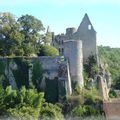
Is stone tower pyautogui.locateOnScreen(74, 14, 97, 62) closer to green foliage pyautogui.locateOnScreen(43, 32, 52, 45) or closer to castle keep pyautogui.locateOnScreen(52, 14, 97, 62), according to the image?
castle keep pyautogui.locateOnScreen(52, 14, 97, 62)

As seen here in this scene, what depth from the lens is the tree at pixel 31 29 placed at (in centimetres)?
3984

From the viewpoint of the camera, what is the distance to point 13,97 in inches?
1359

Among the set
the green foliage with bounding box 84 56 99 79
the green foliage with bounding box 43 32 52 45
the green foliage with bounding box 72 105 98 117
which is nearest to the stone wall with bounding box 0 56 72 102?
the green foliage with bounding box 72 105 98 117

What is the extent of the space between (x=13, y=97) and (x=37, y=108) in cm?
152

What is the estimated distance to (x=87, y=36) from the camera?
131 ft

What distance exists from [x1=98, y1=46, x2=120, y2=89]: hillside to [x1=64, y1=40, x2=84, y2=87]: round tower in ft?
46.4

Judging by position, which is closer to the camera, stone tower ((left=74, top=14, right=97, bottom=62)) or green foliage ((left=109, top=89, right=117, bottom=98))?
stone tower ((left=74, top=14, right=97, bottom=62))

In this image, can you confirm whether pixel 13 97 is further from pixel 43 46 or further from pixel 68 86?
pixel 43 46

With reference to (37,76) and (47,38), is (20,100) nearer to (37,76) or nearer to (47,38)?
(37,76)

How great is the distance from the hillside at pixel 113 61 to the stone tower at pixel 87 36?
1208 cm

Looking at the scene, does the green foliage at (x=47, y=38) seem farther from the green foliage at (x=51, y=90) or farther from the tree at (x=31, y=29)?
the green foliage at (x=51, y=90)

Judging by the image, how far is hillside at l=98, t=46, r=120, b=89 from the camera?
53594 millimetres

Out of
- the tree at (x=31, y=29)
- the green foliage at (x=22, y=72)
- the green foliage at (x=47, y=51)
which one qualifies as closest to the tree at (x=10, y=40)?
the tree at (x=31, y=29)

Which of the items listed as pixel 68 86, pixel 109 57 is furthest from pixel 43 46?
pixel 109 57
